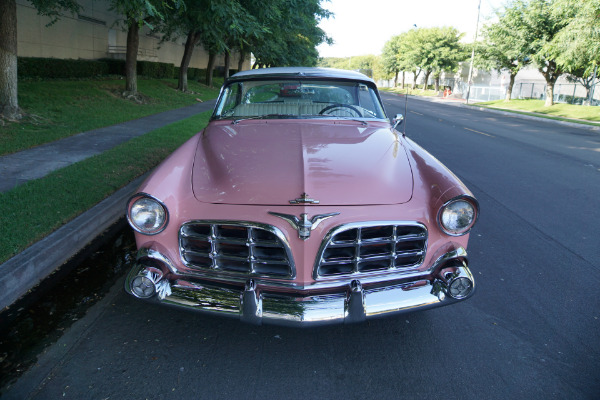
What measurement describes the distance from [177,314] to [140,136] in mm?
7048

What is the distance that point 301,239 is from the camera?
2.53 meters

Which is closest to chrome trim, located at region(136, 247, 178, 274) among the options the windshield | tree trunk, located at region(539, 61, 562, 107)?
the windshield

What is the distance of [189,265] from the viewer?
2.67 metres

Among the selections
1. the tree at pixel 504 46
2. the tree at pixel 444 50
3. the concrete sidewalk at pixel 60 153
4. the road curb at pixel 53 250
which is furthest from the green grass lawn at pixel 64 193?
the tree at pixel 444 50

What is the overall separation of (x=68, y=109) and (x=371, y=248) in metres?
11.6

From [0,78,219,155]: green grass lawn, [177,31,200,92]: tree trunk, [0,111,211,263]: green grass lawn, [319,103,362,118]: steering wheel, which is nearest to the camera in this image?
[0,111,211,263]: green grass lawn

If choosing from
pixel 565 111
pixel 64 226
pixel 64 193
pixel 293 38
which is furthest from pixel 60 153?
pixel 565 111

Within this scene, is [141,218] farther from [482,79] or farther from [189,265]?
[482,79]

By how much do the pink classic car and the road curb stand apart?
4.39 feet

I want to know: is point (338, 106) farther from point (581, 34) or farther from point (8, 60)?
point (581, 34)

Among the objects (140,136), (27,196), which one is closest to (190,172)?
(27,196)

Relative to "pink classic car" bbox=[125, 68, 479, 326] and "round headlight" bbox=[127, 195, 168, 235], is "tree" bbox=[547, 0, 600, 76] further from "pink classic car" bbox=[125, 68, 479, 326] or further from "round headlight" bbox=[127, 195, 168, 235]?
"round headlight" bbox=[127, 195, 168, 235]

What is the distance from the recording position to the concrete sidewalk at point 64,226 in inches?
134

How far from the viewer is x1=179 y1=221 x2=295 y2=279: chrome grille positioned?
256 centimetres
